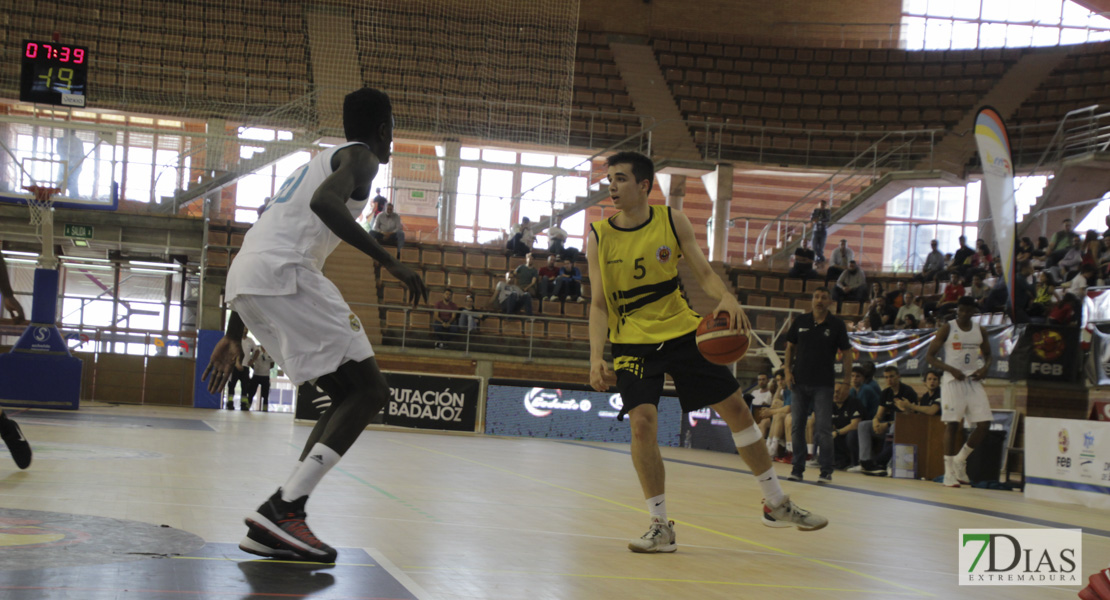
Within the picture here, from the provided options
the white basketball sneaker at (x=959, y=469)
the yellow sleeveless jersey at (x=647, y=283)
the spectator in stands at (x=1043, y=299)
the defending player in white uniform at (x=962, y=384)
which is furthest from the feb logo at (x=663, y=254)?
the spectator in stands at (x=1043, y=299)

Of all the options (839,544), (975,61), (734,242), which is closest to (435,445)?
(839,544)

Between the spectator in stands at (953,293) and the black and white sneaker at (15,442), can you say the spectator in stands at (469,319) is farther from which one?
the black and white sneaker at (15,442)

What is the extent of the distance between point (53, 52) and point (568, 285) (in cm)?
989

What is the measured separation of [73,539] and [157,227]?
17532 mm

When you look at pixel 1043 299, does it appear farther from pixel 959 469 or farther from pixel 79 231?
pixel 79 231

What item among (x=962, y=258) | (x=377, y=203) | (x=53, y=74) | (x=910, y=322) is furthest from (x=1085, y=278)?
(x=53, y=74)

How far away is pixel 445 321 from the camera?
755 inches

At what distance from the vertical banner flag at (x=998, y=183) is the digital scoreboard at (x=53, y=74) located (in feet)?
39.1

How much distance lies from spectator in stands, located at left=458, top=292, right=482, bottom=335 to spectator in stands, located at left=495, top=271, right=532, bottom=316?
0.54 meters

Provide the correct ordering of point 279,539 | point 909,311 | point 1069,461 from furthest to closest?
point 909,311, point 1069,461, point 279,539

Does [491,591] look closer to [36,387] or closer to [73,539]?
[73,539]

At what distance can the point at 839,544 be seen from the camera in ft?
14.5

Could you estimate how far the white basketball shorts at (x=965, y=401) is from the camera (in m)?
10.1

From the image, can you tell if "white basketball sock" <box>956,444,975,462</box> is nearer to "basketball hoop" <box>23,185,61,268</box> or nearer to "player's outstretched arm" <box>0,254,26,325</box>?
"player's outstretched arm" <box>0,254,26,325</box>
